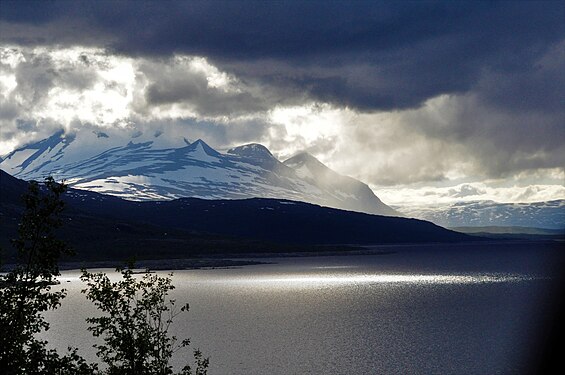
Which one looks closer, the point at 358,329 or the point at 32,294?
the point at 32,294

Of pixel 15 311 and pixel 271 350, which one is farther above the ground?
pixel 15 311

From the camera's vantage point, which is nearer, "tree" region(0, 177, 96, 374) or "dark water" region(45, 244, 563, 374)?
"tree" region(0, 177, 96, 374)

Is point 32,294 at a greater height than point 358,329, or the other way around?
point 32,294

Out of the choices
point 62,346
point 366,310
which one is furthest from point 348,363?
point 366,310

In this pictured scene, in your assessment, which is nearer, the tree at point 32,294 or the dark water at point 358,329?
the tree at point 32,294

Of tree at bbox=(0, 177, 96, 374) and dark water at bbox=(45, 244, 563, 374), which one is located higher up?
tree at bbox=(0, 177, 96, 374)

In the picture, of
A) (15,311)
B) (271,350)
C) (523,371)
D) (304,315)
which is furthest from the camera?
(304,315)

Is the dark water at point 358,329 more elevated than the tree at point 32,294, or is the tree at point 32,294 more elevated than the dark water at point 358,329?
the tree at point 32,294

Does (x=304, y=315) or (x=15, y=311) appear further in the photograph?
(x=304, y=315)

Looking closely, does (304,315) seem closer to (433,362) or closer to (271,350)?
(271,350)

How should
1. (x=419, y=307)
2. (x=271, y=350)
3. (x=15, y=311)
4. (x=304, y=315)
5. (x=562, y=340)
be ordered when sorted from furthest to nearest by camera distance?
(x=419, y=307)
(x=304, y=315)
(x=271, y=350)
(x=15, y=311)
(x=562, y=340)

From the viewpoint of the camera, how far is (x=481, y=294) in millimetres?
172000

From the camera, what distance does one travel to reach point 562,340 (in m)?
20.7

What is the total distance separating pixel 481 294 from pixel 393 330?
224 feet
